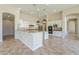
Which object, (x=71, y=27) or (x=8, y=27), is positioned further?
(x=8, y=27)

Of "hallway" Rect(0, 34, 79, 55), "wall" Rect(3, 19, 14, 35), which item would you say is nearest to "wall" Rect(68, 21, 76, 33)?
"hallway" Rect(0, 34, 79, 55)

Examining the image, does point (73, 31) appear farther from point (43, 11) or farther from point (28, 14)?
point (28, 14)

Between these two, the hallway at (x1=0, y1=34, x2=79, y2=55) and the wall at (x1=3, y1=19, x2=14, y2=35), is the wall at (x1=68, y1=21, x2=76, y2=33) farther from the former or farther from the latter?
the wall at (x1=3, y1=19, x2=14, y2=35)

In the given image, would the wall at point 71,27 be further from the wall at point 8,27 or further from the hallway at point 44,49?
the wall at point 8,27

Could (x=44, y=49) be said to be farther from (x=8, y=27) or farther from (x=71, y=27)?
(x=8, y=27)

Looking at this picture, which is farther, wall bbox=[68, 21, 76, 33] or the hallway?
wall bbox=[68, 21, 76, 33]

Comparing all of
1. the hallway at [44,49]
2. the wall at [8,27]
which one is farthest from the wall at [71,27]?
the wall at [8,27]

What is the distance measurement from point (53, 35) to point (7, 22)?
7176mm

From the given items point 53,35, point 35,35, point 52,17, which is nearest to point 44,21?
point 52,17

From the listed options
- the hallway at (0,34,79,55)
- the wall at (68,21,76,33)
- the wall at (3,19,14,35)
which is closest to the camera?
the hallway at (0,34,79,55)

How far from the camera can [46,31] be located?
7469 mm

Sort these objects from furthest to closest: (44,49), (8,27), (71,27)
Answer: (8,27), (71,27), (44,49)

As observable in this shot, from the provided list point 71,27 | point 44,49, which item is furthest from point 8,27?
point 44,49
